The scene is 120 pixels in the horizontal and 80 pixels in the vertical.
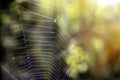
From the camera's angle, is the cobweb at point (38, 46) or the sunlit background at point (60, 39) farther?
the cobweb at point (38, 46)

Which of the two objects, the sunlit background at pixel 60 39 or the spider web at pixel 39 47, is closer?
the sunlit background at pixel 60 39

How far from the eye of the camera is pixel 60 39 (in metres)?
1.58

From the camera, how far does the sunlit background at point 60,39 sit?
1460mm

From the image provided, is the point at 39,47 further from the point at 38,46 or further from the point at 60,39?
the point at 60,39

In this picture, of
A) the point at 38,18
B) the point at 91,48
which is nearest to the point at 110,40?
the point at 91,48

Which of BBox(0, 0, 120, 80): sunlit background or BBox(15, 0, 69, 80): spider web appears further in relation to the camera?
BBox(15, 0, 69, 80): spider web

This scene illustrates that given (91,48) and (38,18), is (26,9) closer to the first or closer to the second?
(38,18)

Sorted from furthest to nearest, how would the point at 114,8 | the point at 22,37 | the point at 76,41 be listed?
the point at 22,37
the point at 76,41
the point at 114,8

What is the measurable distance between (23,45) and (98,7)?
0.42m

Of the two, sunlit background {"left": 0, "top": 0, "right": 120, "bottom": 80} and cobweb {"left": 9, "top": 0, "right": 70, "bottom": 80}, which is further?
cobweb {"left": 9, "top": 0, "right": 70, "bottom": 80}

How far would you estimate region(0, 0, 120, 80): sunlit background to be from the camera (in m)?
1.46

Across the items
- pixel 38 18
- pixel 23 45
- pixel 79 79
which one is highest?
pixel 38 18

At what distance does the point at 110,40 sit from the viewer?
1.46 meters

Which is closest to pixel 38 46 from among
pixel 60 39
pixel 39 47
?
pixel 39 47
